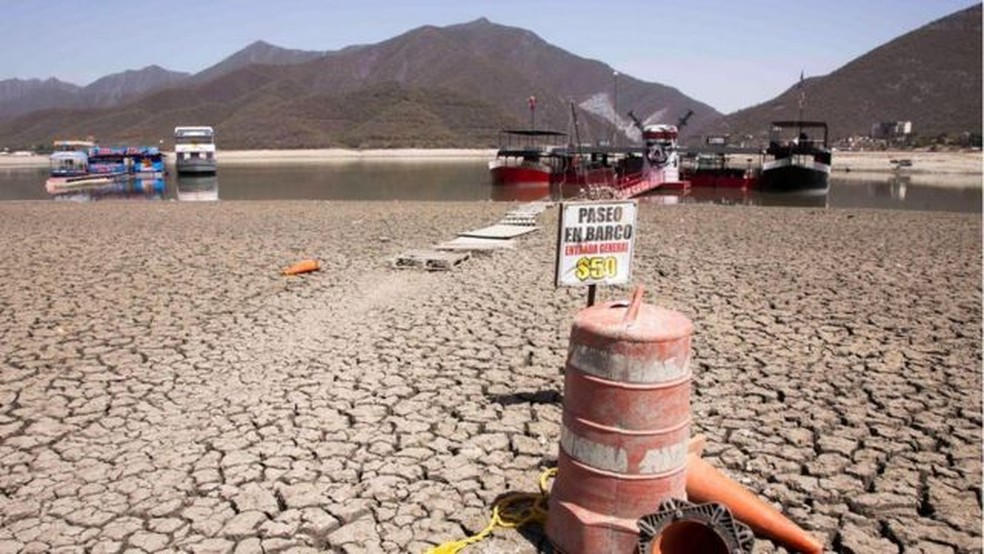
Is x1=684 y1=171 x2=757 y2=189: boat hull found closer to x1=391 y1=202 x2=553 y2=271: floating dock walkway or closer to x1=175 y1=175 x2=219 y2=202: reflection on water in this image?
x1=391 y1=202 x2=553 y2=271: floating dock walkway

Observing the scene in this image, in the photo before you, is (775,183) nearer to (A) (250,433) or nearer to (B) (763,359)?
(B) (763,359)

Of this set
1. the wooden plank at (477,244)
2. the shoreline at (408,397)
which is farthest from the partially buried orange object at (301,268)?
the wooden plank at (477,244)

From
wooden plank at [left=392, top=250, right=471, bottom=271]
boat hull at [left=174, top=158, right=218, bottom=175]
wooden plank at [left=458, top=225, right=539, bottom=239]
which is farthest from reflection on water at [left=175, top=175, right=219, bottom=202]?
wooden plank at [left=392, top=250, right=471, bottom=271]

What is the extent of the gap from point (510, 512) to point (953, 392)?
436 cm

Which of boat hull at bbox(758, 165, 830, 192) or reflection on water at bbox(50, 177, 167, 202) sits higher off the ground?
boat hull at bbox(758, 165, 830, 192)

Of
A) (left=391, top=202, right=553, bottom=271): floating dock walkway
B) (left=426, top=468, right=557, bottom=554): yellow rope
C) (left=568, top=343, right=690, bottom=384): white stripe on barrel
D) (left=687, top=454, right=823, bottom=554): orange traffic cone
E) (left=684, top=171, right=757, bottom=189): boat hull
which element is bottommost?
(left=426, top=468, right=557, bottom=554): yellow rope

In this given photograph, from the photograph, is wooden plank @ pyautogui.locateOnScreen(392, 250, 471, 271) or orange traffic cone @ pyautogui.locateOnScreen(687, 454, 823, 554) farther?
wooden plank @ pyautogui.locateOnScreen(392, 250, 471, 271)

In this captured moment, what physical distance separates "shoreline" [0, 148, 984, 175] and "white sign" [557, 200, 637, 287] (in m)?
75.9

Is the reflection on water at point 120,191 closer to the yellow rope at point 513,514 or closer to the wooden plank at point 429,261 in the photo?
the wooden plank at point 429,261

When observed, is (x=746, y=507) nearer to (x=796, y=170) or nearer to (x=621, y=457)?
(x=621, y=457)

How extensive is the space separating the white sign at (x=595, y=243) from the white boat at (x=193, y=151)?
52.0 m

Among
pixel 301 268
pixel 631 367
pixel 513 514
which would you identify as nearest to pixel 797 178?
pixel 301 268

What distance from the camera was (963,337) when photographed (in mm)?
7414

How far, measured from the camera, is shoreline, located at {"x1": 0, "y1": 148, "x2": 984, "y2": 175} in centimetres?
7262
